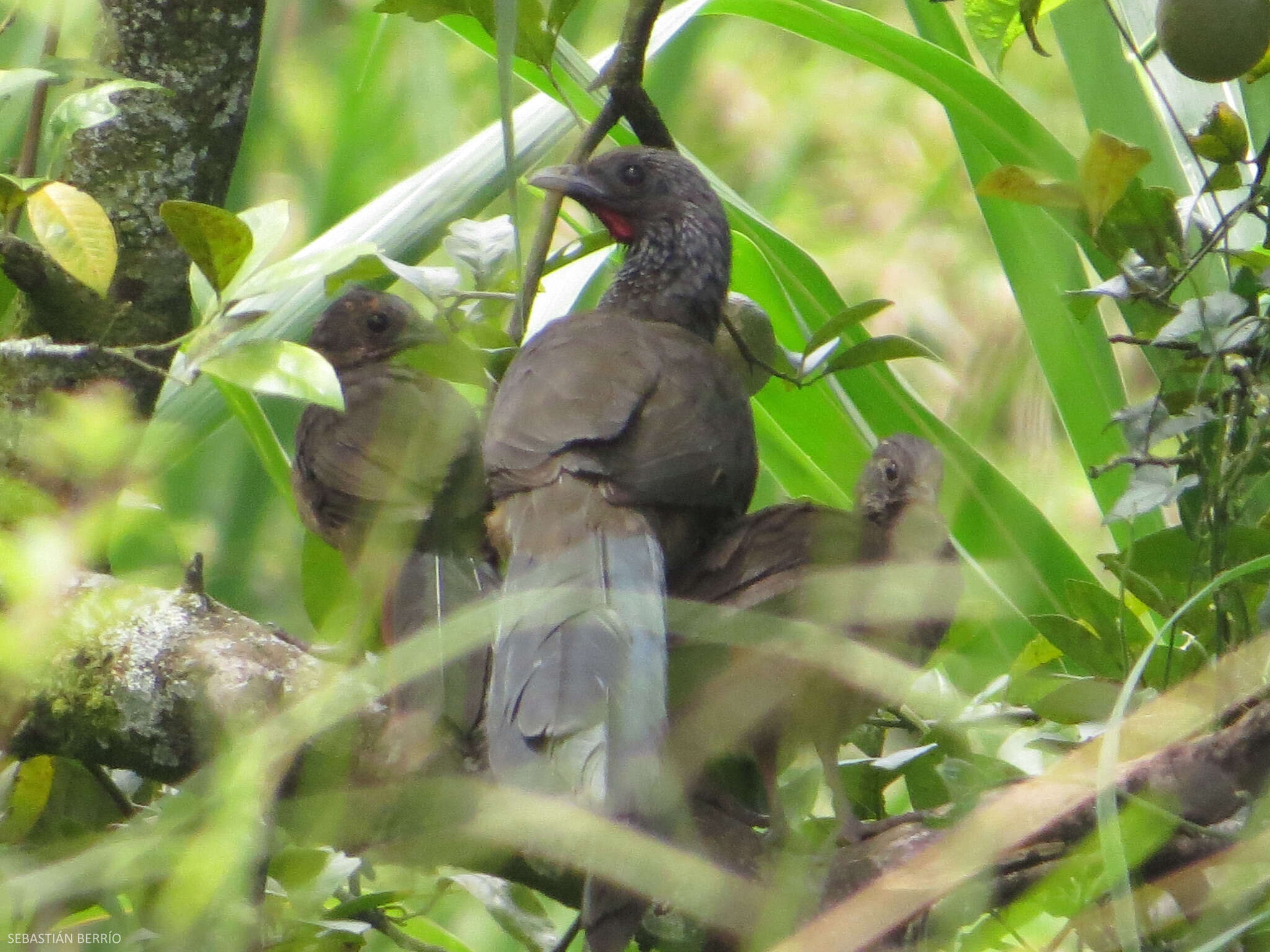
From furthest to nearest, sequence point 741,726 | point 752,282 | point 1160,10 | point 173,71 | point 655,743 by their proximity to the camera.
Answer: point 752,282 → point 173,71 → point 741,726 → point 655,743 → point 1160,10

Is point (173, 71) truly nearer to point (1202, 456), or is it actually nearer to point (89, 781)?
point (89, 781)

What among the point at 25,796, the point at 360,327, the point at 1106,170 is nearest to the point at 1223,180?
the point at 1106,170

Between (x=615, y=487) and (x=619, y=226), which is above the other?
(x=619, y=226)

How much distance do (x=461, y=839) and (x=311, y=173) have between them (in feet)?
6.33

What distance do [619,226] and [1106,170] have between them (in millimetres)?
1199

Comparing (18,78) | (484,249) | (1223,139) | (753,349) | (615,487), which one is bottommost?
(615,487)

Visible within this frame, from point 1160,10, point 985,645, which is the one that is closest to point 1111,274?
point 985,645

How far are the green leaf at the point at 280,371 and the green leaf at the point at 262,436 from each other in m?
0.66

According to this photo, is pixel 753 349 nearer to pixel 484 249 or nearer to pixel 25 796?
pixel 484 249

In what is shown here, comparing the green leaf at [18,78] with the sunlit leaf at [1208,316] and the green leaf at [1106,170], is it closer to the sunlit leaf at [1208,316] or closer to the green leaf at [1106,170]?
the green leaf at [1106,170]

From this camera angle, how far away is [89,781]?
70.7 inches

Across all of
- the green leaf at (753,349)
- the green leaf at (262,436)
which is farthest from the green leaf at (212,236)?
the green leaf at (753,349)

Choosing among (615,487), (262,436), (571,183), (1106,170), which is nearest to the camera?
(1106,170)

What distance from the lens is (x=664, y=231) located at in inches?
101
